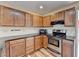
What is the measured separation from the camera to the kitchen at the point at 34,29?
222 cm

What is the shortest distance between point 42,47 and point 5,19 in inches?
74.6

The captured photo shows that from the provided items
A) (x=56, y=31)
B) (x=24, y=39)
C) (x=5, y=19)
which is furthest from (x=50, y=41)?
(x=5, y=19)

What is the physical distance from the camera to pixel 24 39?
2.58m

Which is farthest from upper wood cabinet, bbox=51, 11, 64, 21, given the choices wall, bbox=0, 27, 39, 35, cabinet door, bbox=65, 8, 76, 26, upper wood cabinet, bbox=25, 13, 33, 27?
wall, bbox=0, 27, 39, 35

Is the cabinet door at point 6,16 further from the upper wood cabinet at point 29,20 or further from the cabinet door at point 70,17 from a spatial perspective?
the cabinet door at point 70,17

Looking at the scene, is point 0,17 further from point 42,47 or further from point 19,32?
point 42,47

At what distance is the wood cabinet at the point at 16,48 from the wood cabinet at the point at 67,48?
1166mm

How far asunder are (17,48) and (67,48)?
4.39 feet

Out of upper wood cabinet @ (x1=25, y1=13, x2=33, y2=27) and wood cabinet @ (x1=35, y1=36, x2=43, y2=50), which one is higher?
upper wood cabinet @ (x1=25, y1=13, x2=33, y2=27)

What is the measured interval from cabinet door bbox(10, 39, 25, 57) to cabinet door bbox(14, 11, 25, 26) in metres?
0.58

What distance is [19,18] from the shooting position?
9.06 feet

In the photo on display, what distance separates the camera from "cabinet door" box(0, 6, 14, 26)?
7.22 ft

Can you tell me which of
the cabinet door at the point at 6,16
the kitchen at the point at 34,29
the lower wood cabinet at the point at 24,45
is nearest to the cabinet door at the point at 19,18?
the kitchen at the point at 34,29

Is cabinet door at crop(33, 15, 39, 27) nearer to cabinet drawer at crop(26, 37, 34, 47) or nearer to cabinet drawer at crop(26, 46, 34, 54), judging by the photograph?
cabinet drawer at crop(26, 37, 34, 47)
